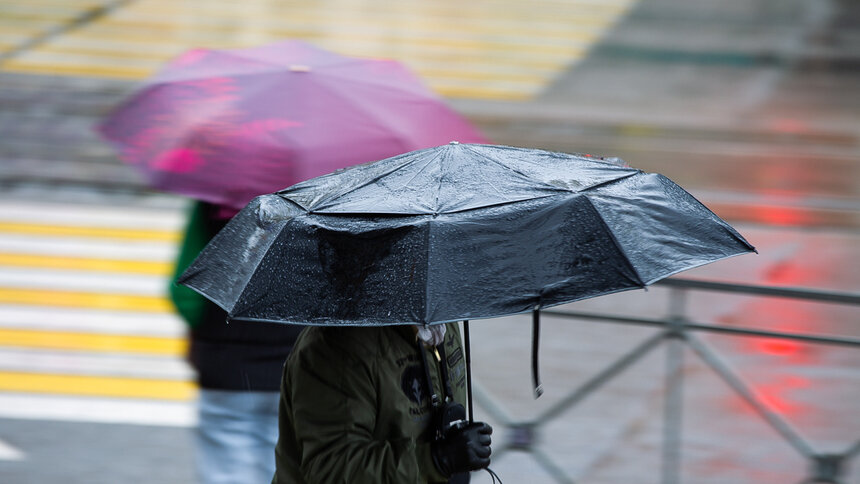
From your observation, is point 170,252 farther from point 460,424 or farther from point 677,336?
point 460,424

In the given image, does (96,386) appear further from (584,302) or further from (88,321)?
(584,302)

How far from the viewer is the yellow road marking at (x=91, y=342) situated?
295 inches

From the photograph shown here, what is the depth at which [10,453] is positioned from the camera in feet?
19.4

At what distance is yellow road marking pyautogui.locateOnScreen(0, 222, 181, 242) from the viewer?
9727 mm

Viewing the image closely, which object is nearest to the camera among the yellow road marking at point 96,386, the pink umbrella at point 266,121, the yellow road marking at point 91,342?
the pink umbrella at point 266,121

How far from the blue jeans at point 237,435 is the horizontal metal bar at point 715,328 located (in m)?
1.26

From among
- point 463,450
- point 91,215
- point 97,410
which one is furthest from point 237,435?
point 91,215

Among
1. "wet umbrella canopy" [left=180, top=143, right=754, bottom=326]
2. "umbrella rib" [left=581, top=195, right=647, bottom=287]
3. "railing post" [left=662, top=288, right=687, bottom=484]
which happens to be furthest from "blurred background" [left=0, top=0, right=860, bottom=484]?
"umbrella rib" [left=581, top=195, right=647, bottom=287]

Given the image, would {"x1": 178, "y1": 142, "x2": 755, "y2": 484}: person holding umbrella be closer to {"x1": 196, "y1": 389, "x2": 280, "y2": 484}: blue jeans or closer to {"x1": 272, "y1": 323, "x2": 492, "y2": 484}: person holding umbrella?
{"x1": 272, "y1": 323, "x2": 492, "y2": 484}: person holding umbrella

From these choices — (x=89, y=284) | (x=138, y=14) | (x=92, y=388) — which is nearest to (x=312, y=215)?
(x=92, y=388)

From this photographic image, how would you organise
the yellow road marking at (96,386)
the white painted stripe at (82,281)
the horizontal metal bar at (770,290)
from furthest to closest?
the white painted stripe at (82,281) → the yellow road marking at (96,386) → the horizontal metal bar at (770,290)

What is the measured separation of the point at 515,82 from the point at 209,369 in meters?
13.1

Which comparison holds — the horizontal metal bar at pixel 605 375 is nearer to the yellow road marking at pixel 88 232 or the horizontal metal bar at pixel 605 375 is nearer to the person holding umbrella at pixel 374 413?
the person holding umbrella at pixel 374 413

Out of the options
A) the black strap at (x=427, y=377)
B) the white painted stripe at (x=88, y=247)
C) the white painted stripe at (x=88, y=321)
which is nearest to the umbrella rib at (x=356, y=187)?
the black strap at (x=427, y=377)
